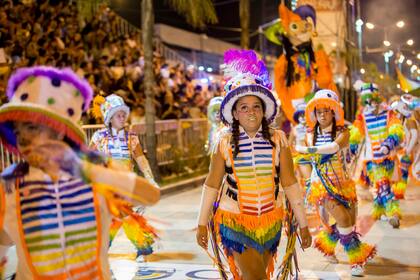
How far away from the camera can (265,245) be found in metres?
4.96

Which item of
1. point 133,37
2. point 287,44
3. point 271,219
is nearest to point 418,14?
point 133,37

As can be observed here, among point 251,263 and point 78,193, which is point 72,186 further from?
point 251,263

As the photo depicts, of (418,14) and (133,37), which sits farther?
(418,14)

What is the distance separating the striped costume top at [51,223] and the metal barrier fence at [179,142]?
1179 centimetres

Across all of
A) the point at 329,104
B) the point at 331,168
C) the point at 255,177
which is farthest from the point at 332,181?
the point at 255,177

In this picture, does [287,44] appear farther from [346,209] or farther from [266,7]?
[266,7]

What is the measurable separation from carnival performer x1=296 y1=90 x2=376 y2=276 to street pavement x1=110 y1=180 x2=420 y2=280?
0.23m

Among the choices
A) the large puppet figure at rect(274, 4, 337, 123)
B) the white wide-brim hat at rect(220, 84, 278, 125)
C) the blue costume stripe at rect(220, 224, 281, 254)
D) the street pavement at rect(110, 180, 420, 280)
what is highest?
the large puppet figure at rect(274, 4, 337, 123)

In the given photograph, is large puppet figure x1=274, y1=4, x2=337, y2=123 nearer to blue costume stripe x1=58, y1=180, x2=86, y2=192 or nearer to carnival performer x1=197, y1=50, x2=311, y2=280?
carnival performer x1=197, y1=50, x2=311, y2=280

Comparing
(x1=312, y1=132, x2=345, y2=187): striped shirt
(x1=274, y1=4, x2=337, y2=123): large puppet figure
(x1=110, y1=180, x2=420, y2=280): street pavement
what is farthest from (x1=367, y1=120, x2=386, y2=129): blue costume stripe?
(x1=312, y1=132, x2=345, y2=187): striped shirt

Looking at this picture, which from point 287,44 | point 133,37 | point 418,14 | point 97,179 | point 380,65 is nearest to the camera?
point 97,179

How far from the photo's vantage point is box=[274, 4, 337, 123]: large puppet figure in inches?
501

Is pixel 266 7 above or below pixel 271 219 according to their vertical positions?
above

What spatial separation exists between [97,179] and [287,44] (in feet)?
34.3
